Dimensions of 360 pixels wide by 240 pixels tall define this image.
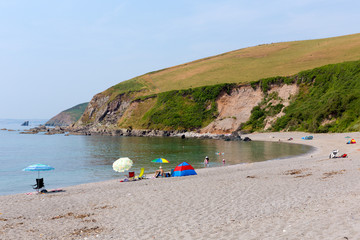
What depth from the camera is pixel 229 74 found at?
380 ft

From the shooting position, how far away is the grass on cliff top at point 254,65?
100375 mm

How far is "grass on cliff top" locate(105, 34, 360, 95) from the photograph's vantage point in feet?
329

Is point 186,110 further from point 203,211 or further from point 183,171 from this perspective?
point 203,211

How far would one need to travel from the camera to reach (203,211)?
44.2ft

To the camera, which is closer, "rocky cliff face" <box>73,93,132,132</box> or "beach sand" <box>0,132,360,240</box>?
"beach sand" <box>0,132,360,240</box>

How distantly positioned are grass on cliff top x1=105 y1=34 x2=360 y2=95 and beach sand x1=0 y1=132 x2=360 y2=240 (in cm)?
8395

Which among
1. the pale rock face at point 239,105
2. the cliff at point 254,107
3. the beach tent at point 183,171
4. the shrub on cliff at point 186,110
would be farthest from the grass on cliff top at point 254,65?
the beach tent at point 183,171

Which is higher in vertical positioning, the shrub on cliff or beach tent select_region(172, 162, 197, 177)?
the shrub on cliff

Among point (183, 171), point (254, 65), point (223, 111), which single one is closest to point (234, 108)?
point (223, 111)

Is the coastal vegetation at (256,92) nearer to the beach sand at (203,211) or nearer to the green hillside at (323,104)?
the green hillside at (323,104)

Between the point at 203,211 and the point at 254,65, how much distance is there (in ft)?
363

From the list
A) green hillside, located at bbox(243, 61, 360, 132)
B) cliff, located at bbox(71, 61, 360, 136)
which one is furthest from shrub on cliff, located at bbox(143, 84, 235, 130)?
green hillside, located at bbox(243, 61, 360, 132)

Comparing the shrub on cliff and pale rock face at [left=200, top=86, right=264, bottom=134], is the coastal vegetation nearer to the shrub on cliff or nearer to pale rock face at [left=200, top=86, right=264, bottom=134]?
the shrub on cliff

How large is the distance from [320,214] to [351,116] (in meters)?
60.1
